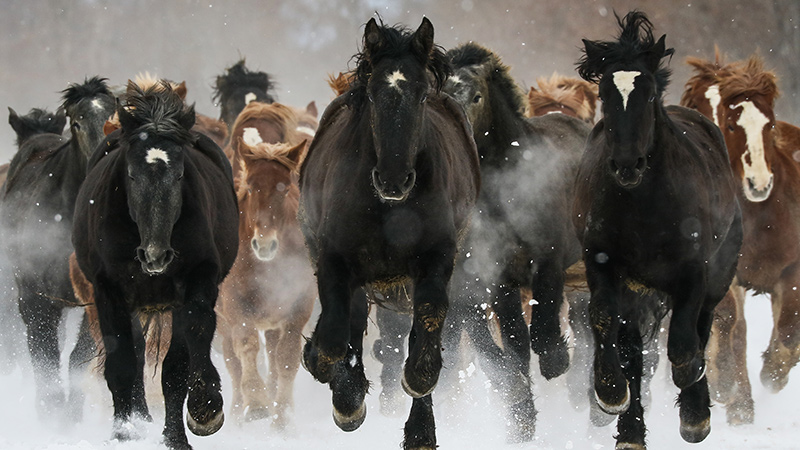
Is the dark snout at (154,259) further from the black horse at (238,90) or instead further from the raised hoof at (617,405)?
the black horse at (238,90)

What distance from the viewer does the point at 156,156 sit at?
600 centimetres

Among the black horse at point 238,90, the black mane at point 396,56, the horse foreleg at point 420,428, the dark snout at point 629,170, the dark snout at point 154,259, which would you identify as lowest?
the horse foreleg at point 420,428

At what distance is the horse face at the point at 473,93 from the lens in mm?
7684

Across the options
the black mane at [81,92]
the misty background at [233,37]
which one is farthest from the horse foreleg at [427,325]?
the misty background at [233,37]

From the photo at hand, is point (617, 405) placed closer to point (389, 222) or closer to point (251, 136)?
point (389, 222)

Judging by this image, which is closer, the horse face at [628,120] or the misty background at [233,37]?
the horse face at [628,120]

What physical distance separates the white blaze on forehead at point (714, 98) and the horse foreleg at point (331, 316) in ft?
14.3

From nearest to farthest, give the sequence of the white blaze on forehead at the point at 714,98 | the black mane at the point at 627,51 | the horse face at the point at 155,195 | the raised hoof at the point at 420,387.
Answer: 1. the raised hoof at the point at 420,387
2. the horse face at the point at 155,195
3. the black mane at the point at 627,51
4. the white blaze on forehead at the point at 714,98

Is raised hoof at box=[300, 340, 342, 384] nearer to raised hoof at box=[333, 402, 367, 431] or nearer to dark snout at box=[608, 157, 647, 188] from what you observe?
raised hoof at box=[333, 402, 367, 431]

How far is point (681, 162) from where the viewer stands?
620 cm

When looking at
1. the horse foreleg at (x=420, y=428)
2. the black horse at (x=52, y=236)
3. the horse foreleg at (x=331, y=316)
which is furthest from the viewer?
the black horse at (x=52, y=236)

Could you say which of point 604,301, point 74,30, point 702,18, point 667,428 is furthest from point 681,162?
point 74,30

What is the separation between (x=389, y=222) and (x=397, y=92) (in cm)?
71

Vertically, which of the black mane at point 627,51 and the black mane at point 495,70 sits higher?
the black mane at point 495,70
